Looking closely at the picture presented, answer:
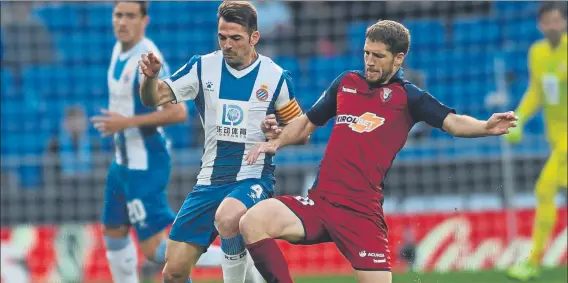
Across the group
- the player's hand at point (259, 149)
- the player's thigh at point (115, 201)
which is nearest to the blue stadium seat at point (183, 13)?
the player's thigh at point (115, 201)

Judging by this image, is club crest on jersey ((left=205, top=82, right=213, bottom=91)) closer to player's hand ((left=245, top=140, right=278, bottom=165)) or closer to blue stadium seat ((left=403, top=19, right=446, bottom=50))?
player's hand ((left=245, top=140, right=278, bottom=165))

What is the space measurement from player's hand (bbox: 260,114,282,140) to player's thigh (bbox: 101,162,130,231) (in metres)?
1.80

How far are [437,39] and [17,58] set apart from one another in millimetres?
6390

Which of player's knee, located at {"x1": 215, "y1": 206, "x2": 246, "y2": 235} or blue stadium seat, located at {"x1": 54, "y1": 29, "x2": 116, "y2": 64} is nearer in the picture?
player's knee, located at {"x1": 215, "y1": 206, "x2": 246, "y2": 235}

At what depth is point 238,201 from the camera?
5848 millimetres

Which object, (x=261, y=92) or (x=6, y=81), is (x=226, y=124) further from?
(x=6, y=81)

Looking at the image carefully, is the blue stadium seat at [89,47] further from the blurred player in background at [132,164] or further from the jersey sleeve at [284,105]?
the jersey sleeve at [284,105]

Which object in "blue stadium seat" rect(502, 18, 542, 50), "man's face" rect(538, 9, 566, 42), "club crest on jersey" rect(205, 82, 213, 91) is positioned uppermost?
"blue stadium seat" rect(502, 18, 542, 50)

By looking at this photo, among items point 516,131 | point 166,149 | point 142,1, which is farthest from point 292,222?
point 516,131

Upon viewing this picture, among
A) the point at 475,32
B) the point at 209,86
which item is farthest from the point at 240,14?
the point at 475,32

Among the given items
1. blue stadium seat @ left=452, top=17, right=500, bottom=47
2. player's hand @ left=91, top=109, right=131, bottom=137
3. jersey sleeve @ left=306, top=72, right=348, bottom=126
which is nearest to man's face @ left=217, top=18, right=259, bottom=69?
jersey sleeve @ left=306, top=72, right=348, bottom=126

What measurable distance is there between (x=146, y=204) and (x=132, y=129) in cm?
58

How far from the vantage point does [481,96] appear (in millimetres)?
14141

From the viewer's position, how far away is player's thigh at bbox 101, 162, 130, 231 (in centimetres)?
741
